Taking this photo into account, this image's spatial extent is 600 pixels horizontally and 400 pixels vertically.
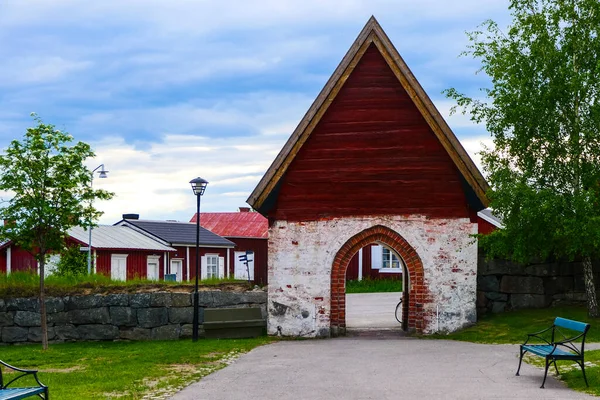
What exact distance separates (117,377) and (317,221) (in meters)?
7.83

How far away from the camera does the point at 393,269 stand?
42.1m

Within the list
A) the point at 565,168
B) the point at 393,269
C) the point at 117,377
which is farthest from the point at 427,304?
the point at 393,269

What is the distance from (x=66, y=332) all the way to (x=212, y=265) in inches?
977

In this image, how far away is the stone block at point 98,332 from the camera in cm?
2175

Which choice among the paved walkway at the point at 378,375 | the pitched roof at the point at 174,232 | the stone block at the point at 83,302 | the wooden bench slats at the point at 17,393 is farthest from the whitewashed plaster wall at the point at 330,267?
the pitched roof at the point at 174,232

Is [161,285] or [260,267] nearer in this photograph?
[161,285]

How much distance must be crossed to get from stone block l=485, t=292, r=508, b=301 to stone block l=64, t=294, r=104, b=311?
1009 centimetres

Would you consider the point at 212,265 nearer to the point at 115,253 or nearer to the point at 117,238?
the point at 117,238

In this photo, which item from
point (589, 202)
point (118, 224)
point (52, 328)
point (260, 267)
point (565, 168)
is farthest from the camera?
point (260, 267)

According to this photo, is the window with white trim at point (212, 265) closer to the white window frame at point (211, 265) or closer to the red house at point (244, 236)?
the white window frame at point (211, 265)

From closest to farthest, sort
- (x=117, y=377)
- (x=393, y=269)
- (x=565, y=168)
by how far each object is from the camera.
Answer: (x=117, y=377), (x=565, y=168), (x=393, y=269)

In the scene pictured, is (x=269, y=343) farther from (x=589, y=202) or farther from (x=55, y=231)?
(x=589, y=202)

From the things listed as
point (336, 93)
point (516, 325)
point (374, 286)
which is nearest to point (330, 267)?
point (336, 93)

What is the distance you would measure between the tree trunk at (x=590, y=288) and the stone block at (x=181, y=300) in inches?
390
